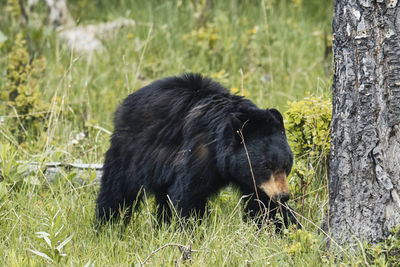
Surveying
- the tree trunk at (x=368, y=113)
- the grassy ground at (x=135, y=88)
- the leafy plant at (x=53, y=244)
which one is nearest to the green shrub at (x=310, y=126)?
the grassy ground at (x=135, y=88)

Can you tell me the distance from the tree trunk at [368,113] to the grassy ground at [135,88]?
26 cm

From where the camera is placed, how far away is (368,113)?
2.84 m

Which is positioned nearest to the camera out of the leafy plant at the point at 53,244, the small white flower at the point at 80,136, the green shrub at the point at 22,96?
the leafy plant at the point at 53,244

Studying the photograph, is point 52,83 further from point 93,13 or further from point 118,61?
point 93,13

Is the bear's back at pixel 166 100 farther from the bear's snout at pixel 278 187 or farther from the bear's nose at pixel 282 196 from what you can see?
the bear's nose at pixel 282 196

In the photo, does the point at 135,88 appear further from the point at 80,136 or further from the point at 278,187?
the point at 278,187

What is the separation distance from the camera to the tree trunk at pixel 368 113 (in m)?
2.79

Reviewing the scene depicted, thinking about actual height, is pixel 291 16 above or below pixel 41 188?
above

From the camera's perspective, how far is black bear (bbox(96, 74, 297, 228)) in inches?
139

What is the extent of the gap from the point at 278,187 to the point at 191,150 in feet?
2.03

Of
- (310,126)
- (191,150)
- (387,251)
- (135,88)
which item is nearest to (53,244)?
(191,150)

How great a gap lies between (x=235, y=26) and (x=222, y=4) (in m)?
1.01

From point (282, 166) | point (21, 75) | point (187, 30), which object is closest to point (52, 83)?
point (21, 75)

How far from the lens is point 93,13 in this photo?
10.1 m
